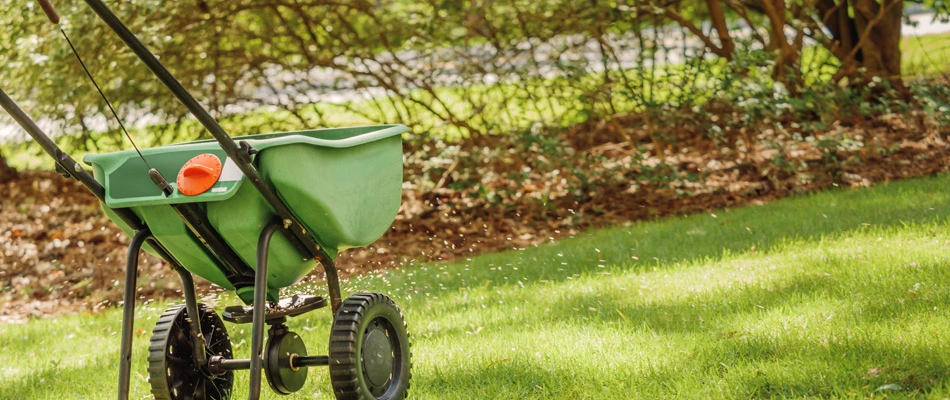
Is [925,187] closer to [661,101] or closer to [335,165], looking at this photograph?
[661,101]

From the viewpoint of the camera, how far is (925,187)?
235 inches

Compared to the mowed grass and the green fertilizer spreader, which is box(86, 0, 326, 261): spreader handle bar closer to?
the green fertilizer spreader

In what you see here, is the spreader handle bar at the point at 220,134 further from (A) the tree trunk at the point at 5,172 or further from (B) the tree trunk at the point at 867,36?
(A) the tree trunk at the point at 5,172

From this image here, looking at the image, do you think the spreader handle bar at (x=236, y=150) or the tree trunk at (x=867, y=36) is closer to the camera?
the spreader handle bar at (x=236, y=150)

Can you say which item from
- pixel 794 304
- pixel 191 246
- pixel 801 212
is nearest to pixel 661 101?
pixel 801 212

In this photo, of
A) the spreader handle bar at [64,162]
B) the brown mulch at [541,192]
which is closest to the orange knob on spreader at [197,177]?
the spreader handle bar at [64,162]

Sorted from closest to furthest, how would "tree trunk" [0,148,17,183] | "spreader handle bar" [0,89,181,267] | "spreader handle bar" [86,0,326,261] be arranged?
"spreader handle bar" [86,0,326,261] → "spreader handle bar" [0,89,181,267] → "tree trunk" [0,148,17,183]

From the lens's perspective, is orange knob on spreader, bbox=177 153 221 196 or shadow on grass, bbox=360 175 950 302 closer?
orange knob on spreader, bbox=177 153 221 196

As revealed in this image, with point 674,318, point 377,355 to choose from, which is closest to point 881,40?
point 674,318

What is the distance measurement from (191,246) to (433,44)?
400 cm

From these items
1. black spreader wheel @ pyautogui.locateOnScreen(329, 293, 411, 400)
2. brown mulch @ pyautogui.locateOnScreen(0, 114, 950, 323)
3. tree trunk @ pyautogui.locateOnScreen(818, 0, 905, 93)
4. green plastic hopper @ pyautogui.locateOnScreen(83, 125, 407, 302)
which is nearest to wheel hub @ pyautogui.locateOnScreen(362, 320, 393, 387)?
black spreader wheel @ pyautogui.locateOnScreen(329, 293, 411, 400)

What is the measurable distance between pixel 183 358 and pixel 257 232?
662 mm

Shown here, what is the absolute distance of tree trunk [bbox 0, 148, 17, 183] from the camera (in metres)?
9.24

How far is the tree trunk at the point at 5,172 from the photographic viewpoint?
9242 millimetres
